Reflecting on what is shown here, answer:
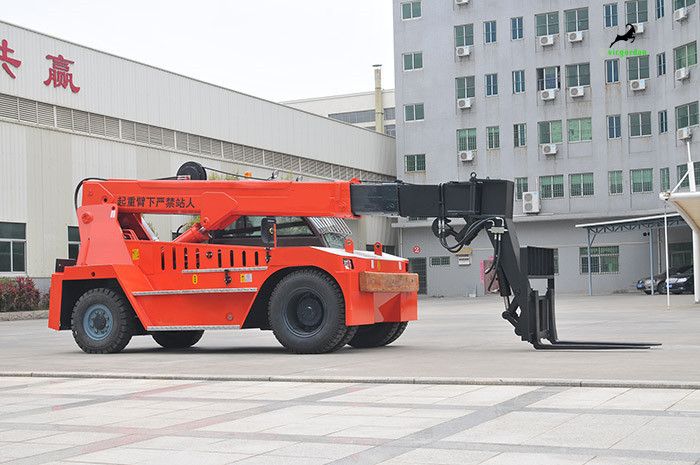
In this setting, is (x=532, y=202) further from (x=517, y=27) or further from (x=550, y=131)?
(x=517, y=27)

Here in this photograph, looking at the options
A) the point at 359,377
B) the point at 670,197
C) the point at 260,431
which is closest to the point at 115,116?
the point at 670,197

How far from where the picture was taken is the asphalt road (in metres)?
13.2

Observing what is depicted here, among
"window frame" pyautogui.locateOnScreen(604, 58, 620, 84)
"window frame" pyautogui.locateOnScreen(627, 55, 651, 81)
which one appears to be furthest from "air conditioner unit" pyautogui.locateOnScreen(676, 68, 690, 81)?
"window frame" pyautogui.locateOnScreen(604, 58, 620, 84)

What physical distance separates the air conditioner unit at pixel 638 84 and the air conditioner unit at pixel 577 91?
106 inches

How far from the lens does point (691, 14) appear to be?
185 ft

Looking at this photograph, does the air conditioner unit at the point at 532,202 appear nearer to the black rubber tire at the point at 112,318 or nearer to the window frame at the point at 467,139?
the window frame at the point at 467,139

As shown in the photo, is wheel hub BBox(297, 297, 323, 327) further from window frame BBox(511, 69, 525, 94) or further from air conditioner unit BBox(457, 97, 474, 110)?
air conditioner unit BBox(457, 97, 474, 110)

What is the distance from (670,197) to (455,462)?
30543 mm

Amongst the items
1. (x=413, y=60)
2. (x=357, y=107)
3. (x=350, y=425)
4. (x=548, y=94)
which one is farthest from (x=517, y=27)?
(x=350, y=425)

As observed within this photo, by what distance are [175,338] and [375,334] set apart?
143 inches

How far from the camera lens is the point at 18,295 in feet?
130

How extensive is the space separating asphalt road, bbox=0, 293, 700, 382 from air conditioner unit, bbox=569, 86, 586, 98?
128ft

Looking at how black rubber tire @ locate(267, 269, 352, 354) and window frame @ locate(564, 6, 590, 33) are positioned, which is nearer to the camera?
black rubber tire @ locate(267, 269, 352, 354)

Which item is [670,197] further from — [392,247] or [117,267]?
[392,247]
